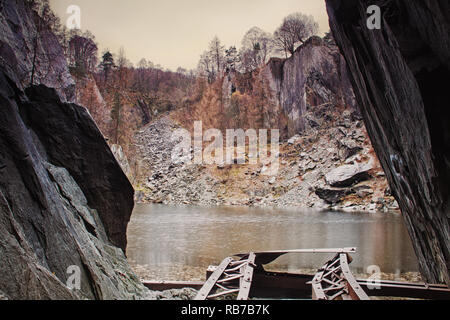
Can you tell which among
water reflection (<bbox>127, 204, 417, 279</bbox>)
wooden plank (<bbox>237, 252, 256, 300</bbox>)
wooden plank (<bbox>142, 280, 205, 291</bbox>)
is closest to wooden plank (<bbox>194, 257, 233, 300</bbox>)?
wooden plank (<bbox>237, 252, 256, 300</bbox>)

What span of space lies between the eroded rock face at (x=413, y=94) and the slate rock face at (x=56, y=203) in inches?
233

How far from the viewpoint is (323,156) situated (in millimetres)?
45281

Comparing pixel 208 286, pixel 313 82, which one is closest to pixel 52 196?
pixel 208 286

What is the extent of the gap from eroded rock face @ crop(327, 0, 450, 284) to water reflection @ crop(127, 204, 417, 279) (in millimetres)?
6452

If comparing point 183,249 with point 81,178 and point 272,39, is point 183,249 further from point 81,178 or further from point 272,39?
point 272,39

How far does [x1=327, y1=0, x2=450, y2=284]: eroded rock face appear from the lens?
4742 mm

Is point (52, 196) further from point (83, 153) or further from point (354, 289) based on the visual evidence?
point (354, 289)

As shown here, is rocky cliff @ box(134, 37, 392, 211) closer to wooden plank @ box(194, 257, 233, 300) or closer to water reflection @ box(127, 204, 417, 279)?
water reflection @ box(127, 204, 417, 279)

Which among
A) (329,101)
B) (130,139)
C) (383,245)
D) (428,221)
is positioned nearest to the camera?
(428,221)

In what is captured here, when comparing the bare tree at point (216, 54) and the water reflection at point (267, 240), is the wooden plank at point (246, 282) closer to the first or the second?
the water reflection at point (267, 240)

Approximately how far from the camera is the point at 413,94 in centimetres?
511

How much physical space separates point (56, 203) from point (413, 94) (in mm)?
6368

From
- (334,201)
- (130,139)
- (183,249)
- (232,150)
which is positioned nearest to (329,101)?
(232,150)
